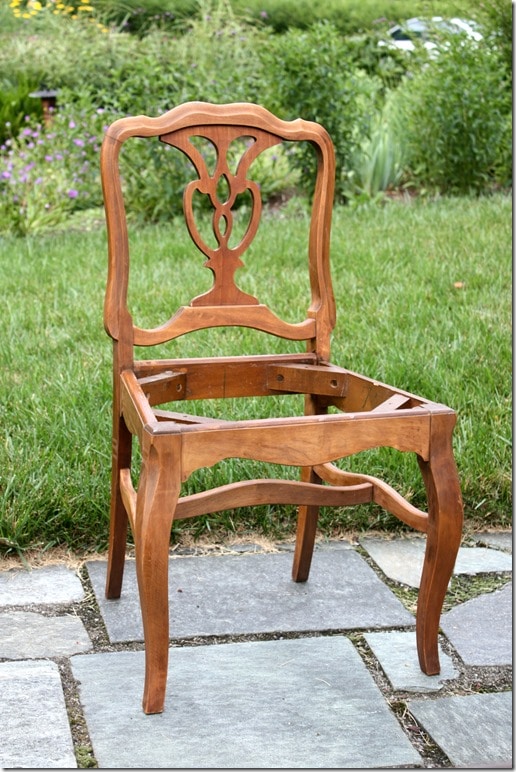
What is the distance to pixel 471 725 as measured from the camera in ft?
5.97

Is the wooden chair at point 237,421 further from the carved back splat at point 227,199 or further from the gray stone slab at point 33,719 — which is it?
the gray stone slab at point 33,719

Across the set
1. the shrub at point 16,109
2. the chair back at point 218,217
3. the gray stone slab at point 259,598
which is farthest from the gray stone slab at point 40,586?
the shrub at point 16,109

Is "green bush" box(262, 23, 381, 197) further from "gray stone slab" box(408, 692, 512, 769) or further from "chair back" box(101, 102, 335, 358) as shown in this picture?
"gray stone slab" box(408, 692, 512, 769)

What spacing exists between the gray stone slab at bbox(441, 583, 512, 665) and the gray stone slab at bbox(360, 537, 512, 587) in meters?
0.12

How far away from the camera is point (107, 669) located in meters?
1.99

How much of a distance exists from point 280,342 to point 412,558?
137 cm

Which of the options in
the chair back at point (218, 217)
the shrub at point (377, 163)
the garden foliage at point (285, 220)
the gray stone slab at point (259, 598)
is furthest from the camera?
the shrub at point (377, 163)

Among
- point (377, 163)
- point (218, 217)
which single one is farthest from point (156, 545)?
point (377, 163)

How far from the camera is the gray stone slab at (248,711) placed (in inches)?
67.2

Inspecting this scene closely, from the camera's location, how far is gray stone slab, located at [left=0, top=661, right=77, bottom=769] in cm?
168

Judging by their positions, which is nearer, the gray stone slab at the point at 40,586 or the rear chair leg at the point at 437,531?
the rear chair leg at the point at 437,531

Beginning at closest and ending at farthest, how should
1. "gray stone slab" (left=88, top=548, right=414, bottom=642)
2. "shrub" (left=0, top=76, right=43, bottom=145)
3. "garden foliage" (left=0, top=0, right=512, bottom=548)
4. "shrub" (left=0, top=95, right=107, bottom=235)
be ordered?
"gray stone slab" (left=88, top=548, right=414, bottom=642), "garden foliage" (left=0, top=0, right=512, bottom=548), "shrub" (left=0, top=95, right=107, bottom=235), "shrub" (left=0, top=76, right=43, bottom=145)

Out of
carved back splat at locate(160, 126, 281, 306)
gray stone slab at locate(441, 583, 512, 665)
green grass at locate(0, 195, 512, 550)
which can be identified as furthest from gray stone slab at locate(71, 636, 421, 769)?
carved back splat at locate(160, 126, 281, 306)

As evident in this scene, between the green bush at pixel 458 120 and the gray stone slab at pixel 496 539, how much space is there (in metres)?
4.39
